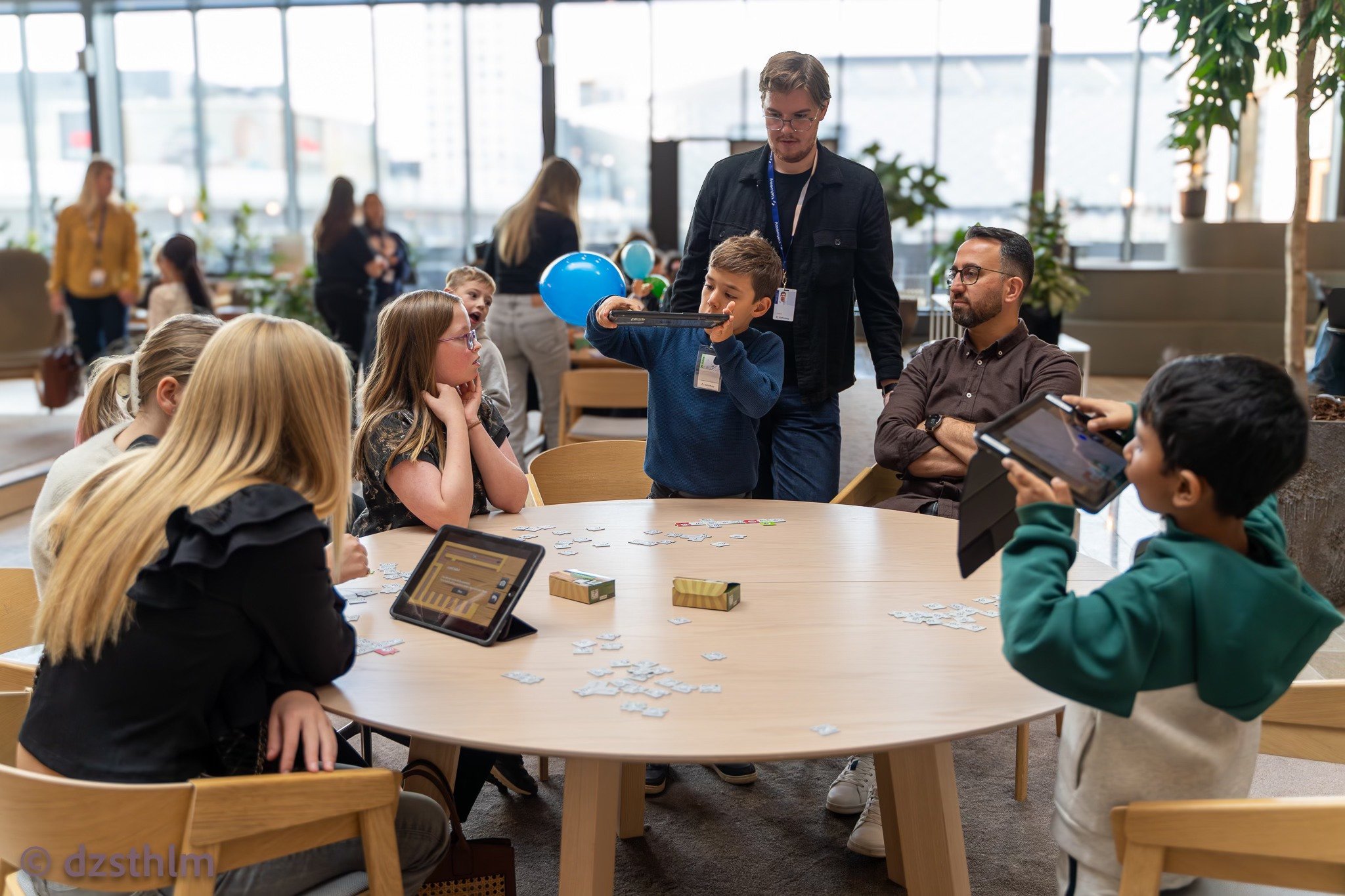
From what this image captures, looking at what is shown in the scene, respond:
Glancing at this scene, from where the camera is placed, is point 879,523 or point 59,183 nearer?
point 879,523

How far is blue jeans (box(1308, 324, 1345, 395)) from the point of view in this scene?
192 inches

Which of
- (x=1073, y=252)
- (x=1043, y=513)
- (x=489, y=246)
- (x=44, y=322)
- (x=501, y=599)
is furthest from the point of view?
(x=1073, y=252)

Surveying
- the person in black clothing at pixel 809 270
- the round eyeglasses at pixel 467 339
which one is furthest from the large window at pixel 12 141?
the round eyeglasses at pixel 467 339

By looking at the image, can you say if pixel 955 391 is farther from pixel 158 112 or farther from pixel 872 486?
pixel 158 112

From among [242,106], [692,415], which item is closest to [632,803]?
[692,415]

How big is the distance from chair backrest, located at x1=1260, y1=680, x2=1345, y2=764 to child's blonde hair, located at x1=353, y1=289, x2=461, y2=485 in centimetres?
174

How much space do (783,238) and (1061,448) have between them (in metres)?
1.96

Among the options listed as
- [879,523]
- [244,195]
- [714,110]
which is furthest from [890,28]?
[879,523]

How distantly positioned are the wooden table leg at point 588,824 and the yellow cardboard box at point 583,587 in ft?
1.23

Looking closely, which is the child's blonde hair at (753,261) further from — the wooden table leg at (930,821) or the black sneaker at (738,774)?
the wooden table leg at (930,821)

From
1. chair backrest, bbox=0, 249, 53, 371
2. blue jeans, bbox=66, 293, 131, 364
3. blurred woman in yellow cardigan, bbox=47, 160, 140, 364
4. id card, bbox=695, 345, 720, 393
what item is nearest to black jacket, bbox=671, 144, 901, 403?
id card, bbox=695, 345, 720, 393

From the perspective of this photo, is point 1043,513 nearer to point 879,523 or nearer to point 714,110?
point 879,523

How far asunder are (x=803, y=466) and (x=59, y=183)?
13.4m

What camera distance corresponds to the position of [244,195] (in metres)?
13.4
